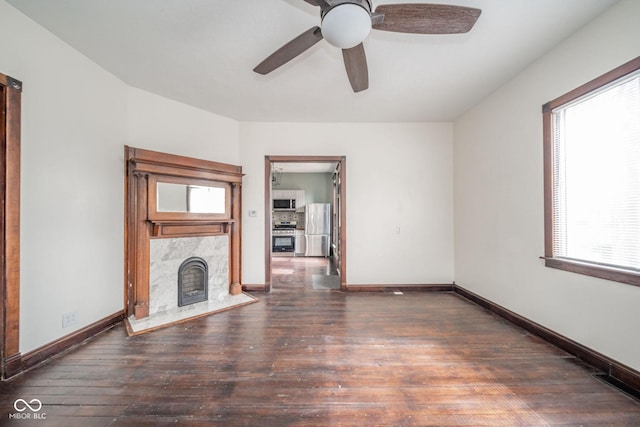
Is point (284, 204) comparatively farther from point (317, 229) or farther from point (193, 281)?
point (193, 281)

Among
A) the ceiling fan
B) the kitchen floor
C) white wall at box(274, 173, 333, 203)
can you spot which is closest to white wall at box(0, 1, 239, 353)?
the ceiling fan

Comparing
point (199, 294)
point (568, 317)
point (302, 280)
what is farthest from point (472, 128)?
point (199, 294)

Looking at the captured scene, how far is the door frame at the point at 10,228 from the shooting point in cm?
178

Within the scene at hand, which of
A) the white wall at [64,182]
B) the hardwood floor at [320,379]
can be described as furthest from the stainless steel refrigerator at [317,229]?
the white wall at [64,182]

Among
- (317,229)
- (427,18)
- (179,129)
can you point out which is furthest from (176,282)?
(317,229)

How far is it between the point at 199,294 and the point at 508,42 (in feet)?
14.2

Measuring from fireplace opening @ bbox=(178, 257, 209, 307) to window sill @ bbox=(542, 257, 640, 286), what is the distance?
3.92 m

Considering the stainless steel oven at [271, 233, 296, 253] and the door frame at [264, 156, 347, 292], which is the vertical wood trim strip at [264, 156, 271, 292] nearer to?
the door frame at [264, 156, 347, 292]

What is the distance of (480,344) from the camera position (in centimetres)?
227

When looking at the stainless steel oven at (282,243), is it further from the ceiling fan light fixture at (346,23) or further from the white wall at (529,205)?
the ceiling fan light fixture at (346,23)

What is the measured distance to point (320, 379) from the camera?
177 cm

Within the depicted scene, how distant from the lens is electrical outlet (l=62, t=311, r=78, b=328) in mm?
2178

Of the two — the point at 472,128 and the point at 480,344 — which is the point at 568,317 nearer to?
the point at 480,344

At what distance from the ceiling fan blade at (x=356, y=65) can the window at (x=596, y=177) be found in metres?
1.82
